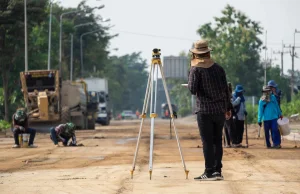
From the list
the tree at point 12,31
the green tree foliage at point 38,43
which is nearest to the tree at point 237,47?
the green tree foliage at point 38,43

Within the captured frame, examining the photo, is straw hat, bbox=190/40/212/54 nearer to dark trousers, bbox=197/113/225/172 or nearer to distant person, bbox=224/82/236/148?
dark trousers, bbox=197/113/225/172

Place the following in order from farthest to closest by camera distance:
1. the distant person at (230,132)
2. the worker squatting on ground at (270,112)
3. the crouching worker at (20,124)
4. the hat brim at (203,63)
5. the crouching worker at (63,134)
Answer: the crouching worker at (63,134) → the crouching worker at (20,124) → the distant person at (230,132) → the worker squatting on ground at (270,112) → the hat brim at (203,63)

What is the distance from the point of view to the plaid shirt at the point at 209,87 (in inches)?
504

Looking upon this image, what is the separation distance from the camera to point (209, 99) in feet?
42.3

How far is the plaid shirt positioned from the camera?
1280cm

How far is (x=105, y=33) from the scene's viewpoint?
87.7 metres

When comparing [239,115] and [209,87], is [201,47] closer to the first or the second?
[209,87]

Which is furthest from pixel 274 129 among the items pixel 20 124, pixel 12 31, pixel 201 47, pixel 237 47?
pixel 237 47

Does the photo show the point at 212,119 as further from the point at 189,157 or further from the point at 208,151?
the point at 189,157

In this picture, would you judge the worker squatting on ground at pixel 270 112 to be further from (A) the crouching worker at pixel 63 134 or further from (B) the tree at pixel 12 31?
(B) the tree at pixel 12 31

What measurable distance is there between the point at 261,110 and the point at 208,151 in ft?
32.4

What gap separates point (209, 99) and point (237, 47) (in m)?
82.7

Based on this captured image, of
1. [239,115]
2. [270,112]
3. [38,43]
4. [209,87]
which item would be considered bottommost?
[239,115]

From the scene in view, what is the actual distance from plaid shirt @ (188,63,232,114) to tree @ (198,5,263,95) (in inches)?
3159
